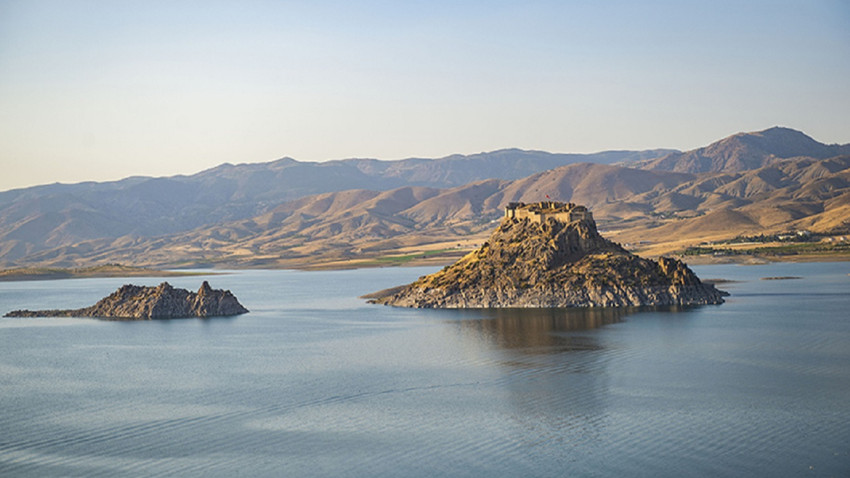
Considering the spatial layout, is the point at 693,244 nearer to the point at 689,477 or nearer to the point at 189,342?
the point at 189,342

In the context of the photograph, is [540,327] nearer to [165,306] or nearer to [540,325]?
[540,325]

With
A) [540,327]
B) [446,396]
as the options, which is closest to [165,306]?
[540,327]

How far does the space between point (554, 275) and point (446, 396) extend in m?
48.7

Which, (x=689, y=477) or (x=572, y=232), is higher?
(x=572, y=232)

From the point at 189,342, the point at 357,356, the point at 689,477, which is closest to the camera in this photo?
the point at 689,477

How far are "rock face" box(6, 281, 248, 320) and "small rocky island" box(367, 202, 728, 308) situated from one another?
2084cm

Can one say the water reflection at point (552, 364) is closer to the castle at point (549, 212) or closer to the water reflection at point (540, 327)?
the water reflection at point (540, 327)

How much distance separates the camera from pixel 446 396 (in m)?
48.2

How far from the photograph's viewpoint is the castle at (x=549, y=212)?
10181 cm

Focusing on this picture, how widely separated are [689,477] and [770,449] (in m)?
5.34

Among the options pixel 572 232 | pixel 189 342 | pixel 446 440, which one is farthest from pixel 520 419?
pixel 572 232

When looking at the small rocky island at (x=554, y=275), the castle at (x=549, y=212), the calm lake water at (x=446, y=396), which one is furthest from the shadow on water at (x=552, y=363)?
the castle at (x=549, y=212)

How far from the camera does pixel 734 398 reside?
4522cm

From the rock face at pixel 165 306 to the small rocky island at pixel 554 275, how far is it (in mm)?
20838
